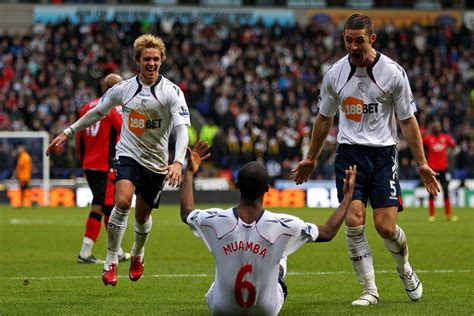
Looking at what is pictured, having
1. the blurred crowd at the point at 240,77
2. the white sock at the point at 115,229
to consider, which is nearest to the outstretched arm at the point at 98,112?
the white sock at the point at 115,229

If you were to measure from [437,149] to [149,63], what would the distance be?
17.4 metres

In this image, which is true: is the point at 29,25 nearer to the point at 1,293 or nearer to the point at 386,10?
the point at 386,10

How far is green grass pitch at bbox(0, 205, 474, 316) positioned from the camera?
990 cm

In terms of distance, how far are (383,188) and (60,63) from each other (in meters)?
34.8

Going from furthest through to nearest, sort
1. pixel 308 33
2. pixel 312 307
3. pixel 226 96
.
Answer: pixel 308 33, pixel 226 96, pixel 312 307

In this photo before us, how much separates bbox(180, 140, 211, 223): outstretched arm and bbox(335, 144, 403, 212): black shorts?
2.33 meters

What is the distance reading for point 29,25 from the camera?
50031 millimetres

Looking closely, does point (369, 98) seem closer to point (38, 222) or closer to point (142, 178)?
point (142, 178)

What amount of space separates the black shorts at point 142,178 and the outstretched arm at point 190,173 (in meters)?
3.37

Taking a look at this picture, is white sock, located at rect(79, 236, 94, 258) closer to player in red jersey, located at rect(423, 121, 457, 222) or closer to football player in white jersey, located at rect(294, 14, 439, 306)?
football player in white jersey, located at rect(294, 14, 439, 306)

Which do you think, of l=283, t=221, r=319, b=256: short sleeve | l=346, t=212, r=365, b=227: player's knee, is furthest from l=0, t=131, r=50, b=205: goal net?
l=283, t=221, r=319, b=256: short sleeve

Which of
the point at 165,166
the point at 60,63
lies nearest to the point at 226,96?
the point at 60,63

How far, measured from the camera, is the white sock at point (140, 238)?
1166 cm

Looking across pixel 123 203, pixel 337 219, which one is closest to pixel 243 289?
pixel 337 219
